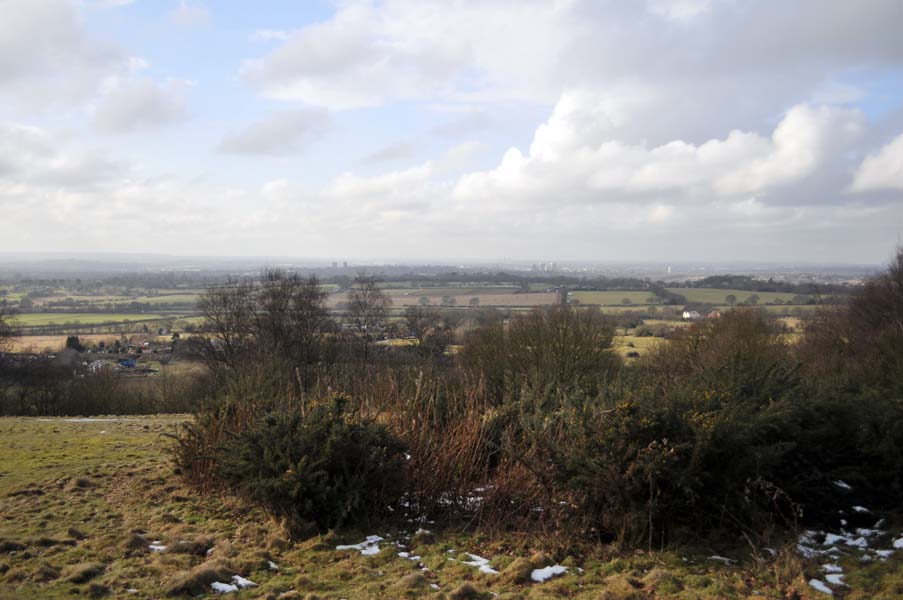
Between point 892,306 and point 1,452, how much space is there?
32.7 m

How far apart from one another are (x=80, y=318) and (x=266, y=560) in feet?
234

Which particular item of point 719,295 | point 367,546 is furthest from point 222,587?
point 719,295

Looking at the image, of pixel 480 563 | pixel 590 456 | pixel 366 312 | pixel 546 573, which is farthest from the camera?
pixel 366 312

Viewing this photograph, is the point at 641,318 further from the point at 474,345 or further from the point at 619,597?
the point at 619,597

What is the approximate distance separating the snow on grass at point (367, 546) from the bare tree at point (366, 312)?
25606 millimetres

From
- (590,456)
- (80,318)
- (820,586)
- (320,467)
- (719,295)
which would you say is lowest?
(80,318)

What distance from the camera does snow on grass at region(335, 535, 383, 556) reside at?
663 centimetres

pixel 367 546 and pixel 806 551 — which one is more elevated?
pixel 806 551

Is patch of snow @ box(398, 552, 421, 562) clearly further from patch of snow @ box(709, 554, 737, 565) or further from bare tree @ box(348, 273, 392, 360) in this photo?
bare tree @ box(348, 273, 392, 360)

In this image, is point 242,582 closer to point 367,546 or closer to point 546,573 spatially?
point 367,546

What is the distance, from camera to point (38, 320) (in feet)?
211

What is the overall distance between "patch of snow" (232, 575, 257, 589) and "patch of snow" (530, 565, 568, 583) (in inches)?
102

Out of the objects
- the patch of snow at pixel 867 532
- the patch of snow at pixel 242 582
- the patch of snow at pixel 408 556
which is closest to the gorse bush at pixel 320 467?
the patch of snow at pixel 408 556

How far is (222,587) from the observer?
559 cm
